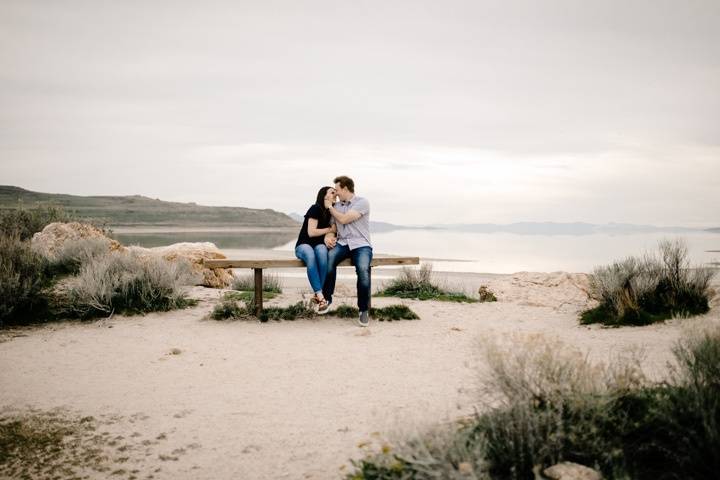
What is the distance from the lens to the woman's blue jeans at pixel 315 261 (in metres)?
8.23

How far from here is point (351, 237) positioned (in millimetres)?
8430

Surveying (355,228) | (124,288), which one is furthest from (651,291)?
(124,288)

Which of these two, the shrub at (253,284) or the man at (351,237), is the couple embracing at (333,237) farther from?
the shrub at (253,284)

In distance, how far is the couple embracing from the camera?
825cm

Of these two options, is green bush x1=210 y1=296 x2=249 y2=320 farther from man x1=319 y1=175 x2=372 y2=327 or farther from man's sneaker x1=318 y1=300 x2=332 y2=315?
man x1=319 y1=175 x2=372 y2=327

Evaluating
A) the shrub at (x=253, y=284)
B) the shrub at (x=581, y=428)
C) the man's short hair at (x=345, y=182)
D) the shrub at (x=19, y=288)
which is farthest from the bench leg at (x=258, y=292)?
the shrub at (x=581, y=428)

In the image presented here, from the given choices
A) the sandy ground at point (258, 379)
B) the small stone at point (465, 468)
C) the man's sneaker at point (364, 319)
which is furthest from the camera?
the man's sneaker at point (364, 319)

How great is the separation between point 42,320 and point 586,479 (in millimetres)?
8224

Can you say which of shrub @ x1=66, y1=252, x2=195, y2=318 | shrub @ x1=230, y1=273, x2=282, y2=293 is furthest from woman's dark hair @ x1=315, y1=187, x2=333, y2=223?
shrub @ x1=230, y1=273, x2=282, y2=293

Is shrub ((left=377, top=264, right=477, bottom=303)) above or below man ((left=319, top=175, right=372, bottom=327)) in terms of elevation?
below

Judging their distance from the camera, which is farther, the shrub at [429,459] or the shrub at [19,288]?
the shrub at [19,288]

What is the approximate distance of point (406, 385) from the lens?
211 inches

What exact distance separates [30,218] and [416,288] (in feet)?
45.3

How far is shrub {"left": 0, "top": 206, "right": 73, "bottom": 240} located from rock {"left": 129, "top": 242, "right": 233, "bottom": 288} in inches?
253
